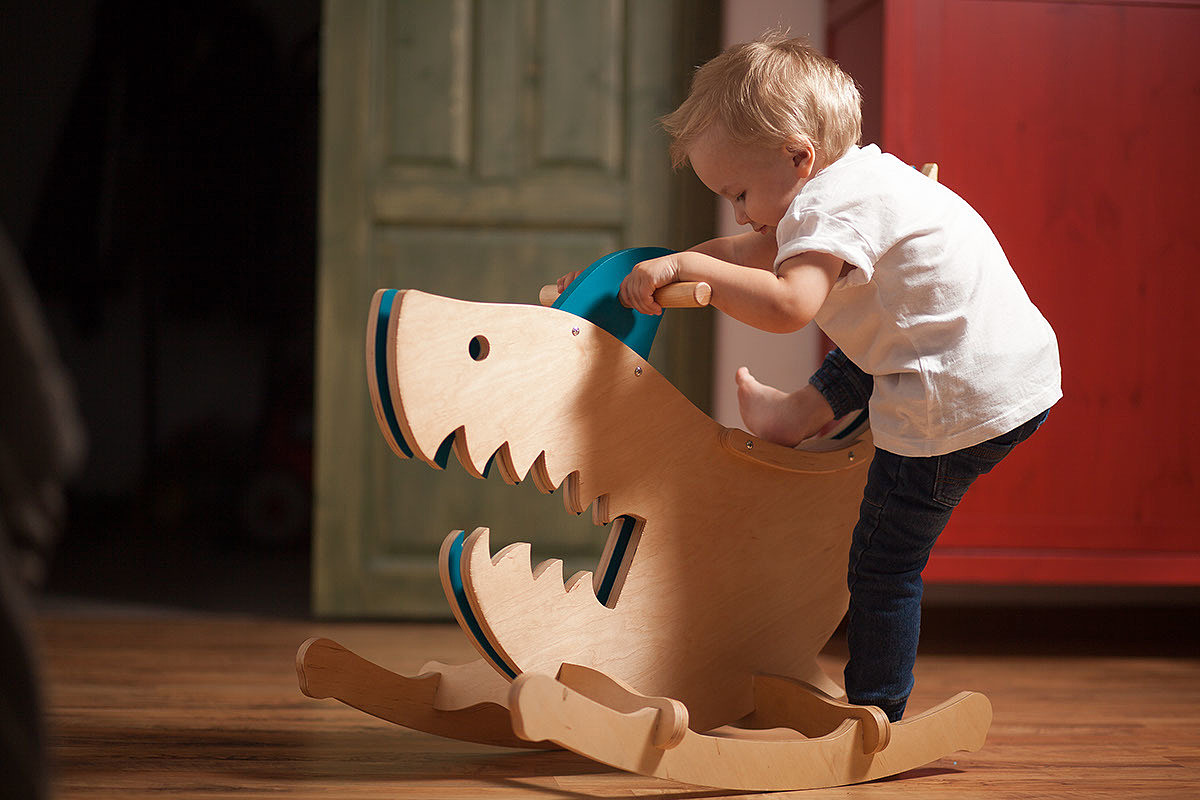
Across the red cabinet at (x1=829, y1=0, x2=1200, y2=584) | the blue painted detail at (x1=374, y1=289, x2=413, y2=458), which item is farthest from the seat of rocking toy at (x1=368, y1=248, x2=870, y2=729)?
the red cabinet at (x1=829, y1=0, x2=1200, y2=584)

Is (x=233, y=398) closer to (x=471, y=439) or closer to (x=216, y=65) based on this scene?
(x=216, y=65)

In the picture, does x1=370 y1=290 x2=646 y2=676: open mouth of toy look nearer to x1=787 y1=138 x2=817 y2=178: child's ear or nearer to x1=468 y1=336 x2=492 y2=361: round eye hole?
x1=468 y1=336 x2=492 y2=361: round eye hole

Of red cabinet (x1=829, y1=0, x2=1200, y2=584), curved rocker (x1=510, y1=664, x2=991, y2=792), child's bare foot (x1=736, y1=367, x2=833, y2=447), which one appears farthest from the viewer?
red cabinet (x1=829, y1=0, x2=1200, y2=584)

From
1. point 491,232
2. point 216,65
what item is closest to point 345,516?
point 491,232

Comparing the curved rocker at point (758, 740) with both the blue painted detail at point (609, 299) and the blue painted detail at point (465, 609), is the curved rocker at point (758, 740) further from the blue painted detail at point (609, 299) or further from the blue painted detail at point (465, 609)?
the blue painted detail at point (609, 299)

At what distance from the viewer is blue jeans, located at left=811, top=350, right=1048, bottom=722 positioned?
101 cm

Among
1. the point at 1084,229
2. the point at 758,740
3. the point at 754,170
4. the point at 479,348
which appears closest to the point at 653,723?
the point at 758,740

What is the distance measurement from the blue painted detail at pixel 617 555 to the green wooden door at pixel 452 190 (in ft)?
2.65

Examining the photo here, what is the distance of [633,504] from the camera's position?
999mm

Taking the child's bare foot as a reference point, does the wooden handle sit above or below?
above

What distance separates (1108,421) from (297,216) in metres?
2.17

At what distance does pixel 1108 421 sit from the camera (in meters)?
1.58

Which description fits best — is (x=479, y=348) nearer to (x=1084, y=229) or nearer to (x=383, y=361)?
(x=383, y=361)

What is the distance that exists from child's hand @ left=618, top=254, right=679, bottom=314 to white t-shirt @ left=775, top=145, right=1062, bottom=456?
0.10 metres
